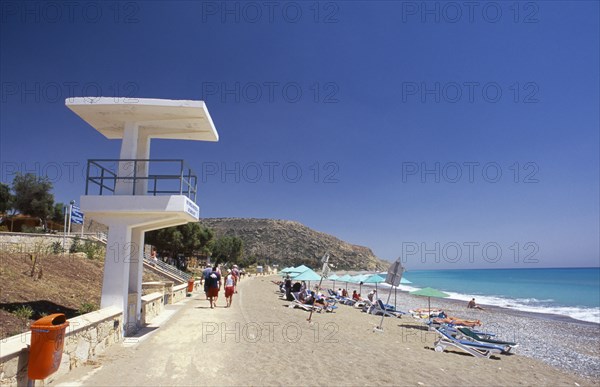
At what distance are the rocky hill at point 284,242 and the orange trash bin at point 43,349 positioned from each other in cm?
9895

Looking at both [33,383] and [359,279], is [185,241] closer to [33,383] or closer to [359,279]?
[359,279]

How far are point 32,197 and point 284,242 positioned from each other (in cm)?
8650

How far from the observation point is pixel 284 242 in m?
119

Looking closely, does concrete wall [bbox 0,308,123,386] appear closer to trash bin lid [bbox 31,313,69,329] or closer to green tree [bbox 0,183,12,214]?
trash bin lid [bbox 31,313,69,329]

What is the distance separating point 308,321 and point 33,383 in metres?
9.70

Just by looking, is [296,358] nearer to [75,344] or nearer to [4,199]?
[75,344]

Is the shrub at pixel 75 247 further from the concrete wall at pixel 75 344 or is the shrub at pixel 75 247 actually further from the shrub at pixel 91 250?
the concrete wall at pixel 75 344

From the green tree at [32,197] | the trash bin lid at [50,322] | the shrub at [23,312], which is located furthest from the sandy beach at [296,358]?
the green tree at [32,197]

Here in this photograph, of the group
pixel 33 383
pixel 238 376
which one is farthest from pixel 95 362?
pixel 238 376

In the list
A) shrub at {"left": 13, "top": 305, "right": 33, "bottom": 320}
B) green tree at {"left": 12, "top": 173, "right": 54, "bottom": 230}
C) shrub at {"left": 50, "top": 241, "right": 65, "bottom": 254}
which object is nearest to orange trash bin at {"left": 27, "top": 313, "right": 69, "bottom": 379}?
shrub at {"left": 13, "top": 305, "right": 33, "bottom": 320}

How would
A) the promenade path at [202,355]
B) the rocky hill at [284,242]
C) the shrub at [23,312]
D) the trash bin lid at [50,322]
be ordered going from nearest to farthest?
the trash bin lid at [50,322]
the promenade path at [202,355]
the shrub at [23,312]
the rocky hill at [284,242]

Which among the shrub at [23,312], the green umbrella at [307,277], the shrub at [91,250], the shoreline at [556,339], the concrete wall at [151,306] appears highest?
the shrub at [91,250]

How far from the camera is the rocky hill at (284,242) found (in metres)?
110

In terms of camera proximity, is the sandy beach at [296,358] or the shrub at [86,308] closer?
the sandy beach at [296,358]
